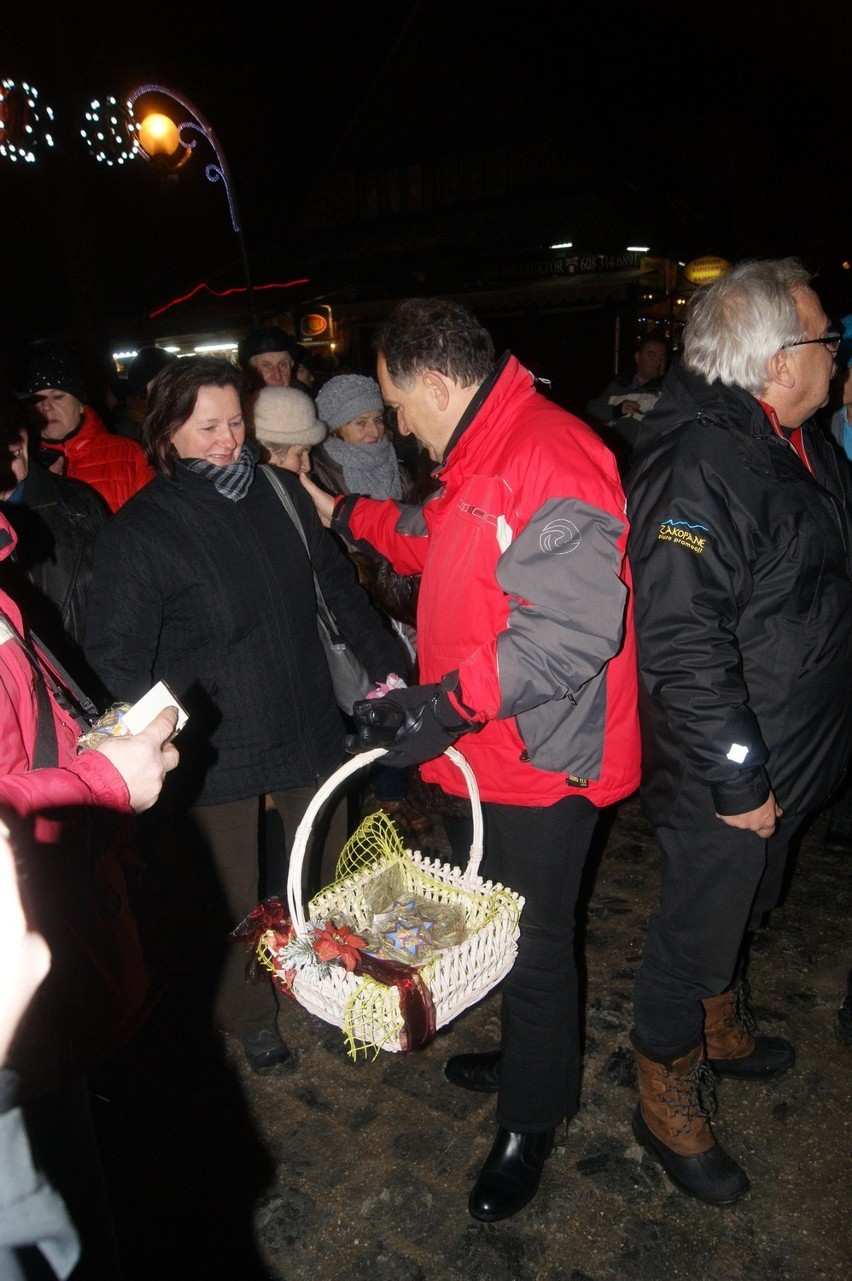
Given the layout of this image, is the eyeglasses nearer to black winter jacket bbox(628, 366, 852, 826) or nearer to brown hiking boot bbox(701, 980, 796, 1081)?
black winter jacket bbox(628, 366, 852, 826)

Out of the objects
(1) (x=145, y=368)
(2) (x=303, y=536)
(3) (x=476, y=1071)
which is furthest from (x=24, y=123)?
(3) (x=476, y=1071)

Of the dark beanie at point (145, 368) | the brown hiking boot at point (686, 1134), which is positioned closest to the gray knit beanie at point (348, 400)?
the dark beanie at point (145, 368)

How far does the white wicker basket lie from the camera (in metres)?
1.76

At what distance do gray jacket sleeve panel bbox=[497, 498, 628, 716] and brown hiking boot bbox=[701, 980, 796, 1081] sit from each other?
58.1 inches

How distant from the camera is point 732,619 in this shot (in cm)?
188

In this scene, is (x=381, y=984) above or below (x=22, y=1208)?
below

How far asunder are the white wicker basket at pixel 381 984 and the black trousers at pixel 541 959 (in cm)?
9

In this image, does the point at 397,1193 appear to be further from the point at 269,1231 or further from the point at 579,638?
the point at 579,638

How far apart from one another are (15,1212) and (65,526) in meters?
2.38

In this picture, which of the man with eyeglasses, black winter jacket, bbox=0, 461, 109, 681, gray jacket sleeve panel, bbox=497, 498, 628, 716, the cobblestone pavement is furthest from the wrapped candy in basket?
black winter jacket, bbox=0, 461, 109, 681

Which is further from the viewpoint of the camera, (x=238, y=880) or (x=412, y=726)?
(x=238, y=880)

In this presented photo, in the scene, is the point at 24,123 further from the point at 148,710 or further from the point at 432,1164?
the point at 432,1164

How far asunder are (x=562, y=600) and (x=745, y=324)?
33.1 inches

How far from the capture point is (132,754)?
1.39m
